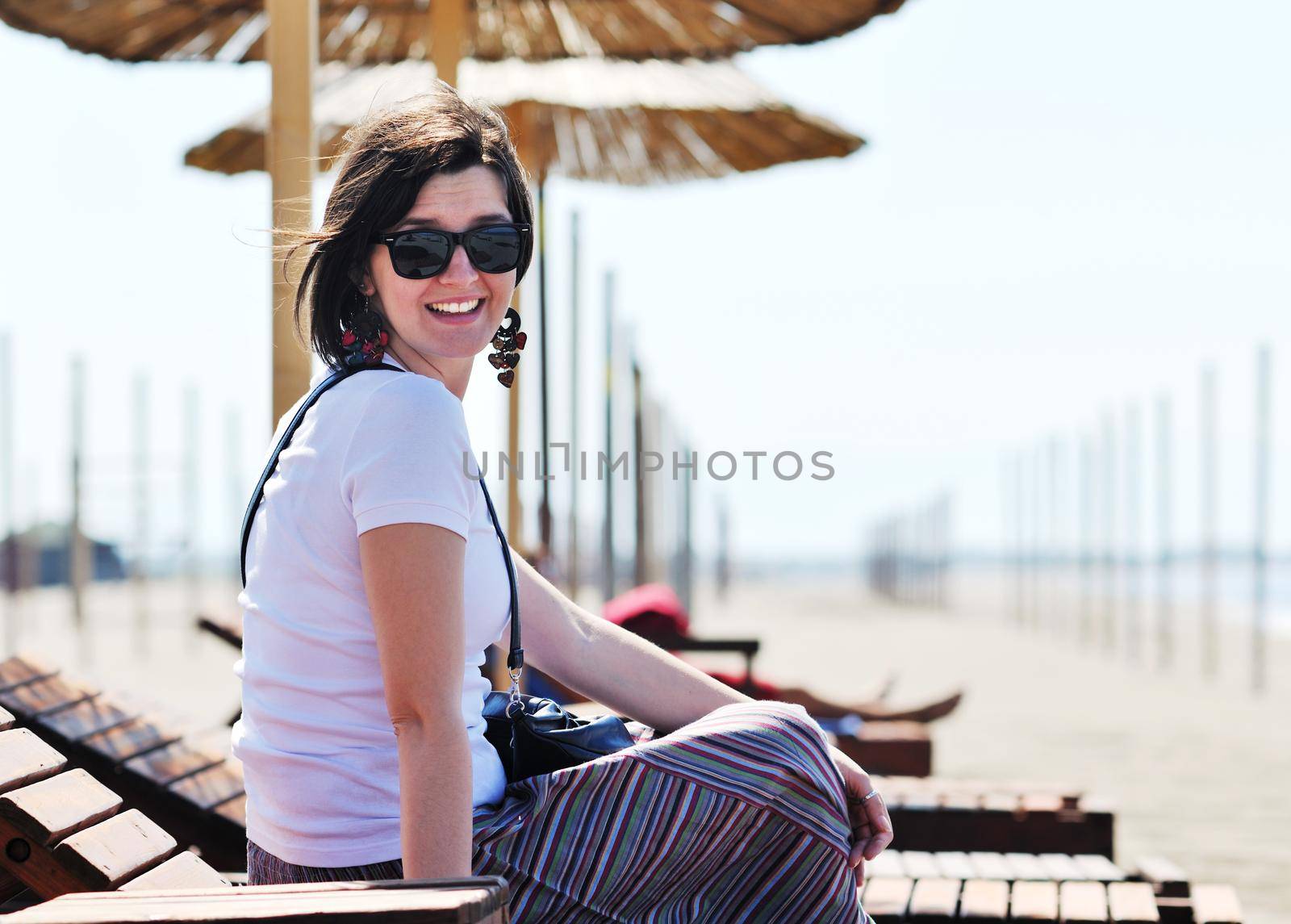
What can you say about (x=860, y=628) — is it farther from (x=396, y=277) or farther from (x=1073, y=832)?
(x=396, y=277)

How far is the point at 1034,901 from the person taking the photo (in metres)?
2.49

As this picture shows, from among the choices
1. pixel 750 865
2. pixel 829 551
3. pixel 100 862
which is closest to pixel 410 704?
pixel 750 865

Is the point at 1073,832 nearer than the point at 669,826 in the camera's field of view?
No

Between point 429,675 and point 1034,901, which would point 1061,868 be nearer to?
point 1034,901

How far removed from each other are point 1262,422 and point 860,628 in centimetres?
964

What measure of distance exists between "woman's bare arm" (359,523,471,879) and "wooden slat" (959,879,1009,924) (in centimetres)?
140

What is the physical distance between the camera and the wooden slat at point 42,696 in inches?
93.5

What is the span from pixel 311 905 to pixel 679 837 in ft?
1.54

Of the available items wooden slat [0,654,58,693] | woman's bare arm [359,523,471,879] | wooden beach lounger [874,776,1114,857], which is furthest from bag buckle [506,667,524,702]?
wooden beach lounger [874,776,1114,857]

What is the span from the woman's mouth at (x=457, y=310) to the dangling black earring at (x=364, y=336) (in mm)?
66

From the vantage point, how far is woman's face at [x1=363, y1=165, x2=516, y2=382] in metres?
1.59

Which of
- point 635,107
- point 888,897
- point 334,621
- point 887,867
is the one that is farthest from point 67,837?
point 635,107

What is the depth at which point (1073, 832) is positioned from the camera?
321cm

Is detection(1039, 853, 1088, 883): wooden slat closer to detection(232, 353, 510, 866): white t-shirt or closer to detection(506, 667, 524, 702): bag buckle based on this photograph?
detection(506, 667, 524, 702): bag buckle
